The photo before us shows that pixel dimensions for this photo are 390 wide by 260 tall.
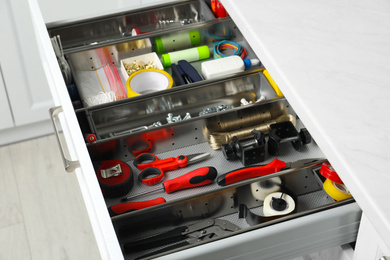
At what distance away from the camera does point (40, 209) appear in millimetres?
1998

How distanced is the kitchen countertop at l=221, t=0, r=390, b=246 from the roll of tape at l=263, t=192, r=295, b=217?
0.32 metres

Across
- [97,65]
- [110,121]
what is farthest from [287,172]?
[97,65]

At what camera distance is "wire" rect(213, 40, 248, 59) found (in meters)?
1.46

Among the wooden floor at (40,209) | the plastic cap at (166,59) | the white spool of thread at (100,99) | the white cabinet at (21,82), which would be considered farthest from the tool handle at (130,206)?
the white cabinet at (21,82)

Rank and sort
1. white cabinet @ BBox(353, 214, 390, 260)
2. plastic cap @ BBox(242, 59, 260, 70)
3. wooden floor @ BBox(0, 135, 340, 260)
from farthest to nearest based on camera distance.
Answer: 1. wooden floor @ BBox(0, 135, 340, 260)
2. plastic cap @ BBox(242, 59, 260, 70)
3. white cabinet @ BBox(353, 214, 390, 260)

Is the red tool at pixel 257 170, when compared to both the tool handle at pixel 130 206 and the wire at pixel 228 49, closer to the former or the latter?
the tool handle at pixel 130 206

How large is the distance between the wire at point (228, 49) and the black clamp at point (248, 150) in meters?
0.32

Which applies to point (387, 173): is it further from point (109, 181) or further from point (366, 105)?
point (109, 181)

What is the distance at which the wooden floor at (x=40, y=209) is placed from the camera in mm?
1866

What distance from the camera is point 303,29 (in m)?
0.97

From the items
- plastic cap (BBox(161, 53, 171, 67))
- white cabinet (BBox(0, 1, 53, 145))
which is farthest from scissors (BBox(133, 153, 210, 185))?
white cabinet (BBox(0, 1, 53, 145))

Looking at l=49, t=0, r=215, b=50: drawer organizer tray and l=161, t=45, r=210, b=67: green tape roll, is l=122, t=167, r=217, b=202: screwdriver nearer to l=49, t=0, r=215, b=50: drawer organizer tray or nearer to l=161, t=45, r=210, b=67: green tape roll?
l=161, t=45, r=210, b=67: green tape roll

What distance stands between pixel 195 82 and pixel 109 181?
0.34 meters

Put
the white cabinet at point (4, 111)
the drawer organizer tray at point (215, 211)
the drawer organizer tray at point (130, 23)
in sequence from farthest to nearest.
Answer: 1. the white cabinet at point (4, 111)
2. the drawer organizer tray at point (130, 23)
3. the drawer organizer tray at point (215, 211)
